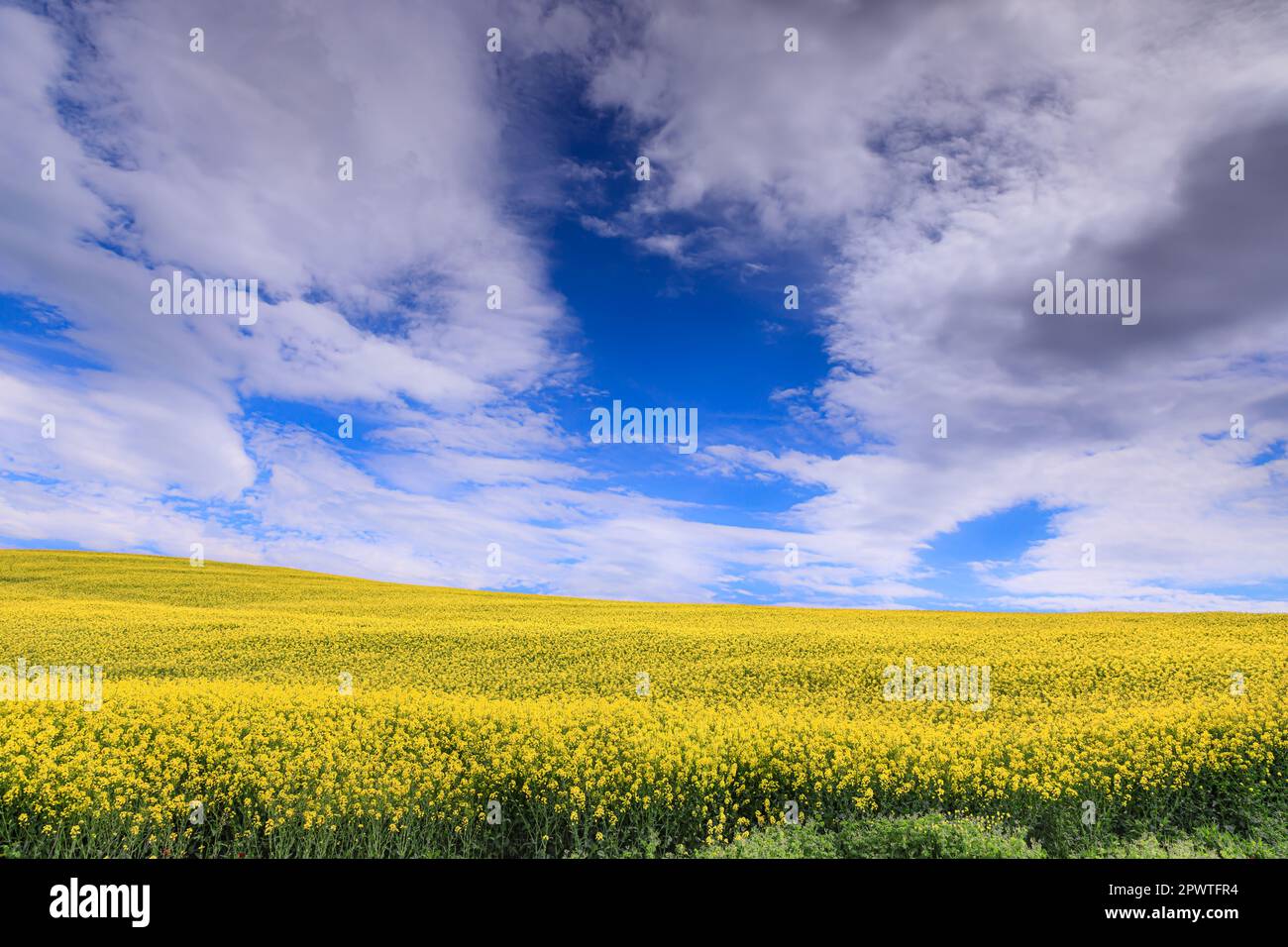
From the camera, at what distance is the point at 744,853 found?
7.76 meters

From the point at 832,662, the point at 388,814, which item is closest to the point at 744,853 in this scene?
the point at 388,814

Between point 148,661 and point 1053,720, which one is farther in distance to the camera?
point 148,661

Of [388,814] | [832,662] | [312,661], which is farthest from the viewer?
[312,661]

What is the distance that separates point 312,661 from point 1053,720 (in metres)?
19.9

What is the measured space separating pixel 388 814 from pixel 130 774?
364 cm

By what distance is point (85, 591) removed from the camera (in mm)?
45906

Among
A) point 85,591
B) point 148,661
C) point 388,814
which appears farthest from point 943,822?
point 85,591

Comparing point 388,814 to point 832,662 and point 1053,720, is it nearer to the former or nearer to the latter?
point 1053,720

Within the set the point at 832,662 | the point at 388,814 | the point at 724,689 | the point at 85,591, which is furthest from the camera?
the point at 85,591
